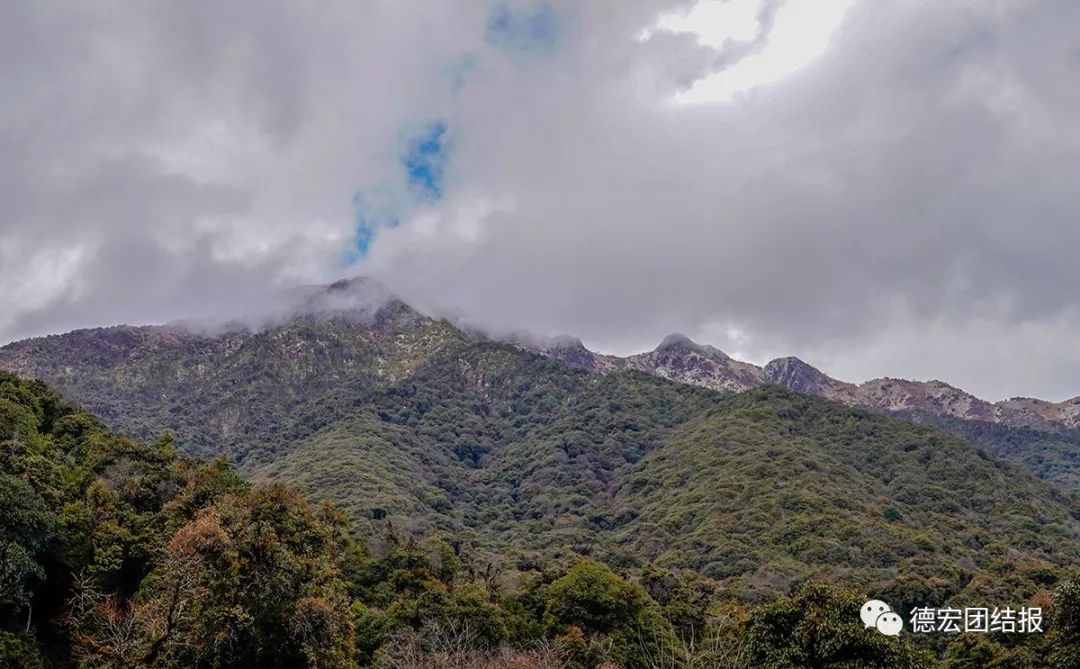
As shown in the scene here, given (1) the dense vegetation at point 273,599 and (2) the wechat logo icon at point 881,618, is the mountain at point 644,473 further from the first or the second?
(2) the wechat logo icon at point 881,618

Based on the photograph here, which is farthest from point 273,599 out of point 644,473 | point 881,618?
point 644,473

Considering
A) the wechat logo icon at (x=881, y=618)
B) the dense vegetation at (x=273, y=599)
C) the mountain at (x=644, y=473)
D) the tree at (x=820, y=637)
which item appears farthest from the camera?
the mountain at (x=644, y=473)

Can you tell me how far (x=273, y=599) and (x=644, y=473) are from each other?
4332 inches

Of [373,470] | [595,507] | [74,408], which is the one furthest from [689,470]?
[74,408]

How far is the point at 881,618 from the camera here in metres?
20.5

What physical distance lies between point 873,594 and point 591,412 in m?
119

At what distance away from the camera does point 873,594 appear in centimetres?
6053

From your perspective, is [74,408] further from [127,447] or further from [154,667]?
[154,667]

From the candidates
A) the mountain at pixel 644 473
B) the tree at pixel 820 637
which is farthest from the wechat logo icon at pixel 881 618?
the mountain at pixel 644 473

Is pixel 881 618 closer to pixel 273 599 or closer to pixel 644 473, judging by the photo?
pixel 273 599

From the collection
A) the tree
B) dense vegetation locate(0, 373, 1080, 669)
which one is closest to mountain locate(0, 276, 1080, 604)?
dense vegetation locate(0, 373, 1080, 669)

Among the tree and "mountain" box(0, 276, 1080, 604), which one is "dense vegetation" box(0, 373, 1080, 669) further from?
"mountain" box(0, 276, 1080, 604)

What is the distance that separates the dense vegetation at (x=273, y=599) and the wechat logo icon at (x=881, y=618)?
40 cm

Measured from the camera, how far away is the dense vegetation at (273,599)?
23672mm
